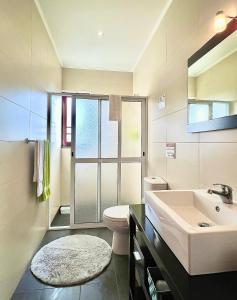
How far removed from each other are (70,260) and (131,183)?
137 centimetres

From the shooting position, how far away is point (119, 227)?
2.06 meters

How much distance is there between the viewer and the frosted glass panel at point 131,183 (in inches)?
116

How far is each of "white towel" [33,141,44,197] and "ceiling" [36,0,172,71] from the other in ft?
4.91

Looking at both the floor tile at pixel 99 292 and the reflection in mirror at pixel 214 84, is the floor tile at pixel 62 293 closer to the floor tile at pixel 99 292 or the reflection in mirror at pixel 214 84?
the floor tile at pixel 99 292

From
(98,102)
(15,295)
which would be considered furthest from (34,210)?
(98,102)

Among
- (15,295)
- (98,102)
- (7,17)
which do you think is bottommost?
(15,295)

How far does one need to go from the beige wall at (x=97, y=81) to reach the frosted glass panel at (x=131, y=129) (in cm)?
93

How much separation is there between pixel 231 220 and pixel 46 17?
2.69 meters

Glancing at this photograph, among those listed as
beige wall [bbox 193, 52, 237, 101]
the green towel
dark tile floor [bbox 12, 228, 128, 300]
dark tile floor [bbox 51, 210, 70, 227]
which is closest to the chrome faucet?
beige wall [bbox 193, 52, 237, 101]

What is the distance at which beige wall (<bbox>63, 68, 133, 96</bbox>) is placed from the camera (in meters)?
3.63

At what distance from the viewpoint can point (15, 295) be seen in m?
1.58

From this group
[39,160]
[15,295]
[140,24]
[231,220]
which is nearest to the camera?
[231,220]

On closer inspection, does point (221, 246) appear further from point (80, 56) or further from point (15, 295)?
point (80, 56)

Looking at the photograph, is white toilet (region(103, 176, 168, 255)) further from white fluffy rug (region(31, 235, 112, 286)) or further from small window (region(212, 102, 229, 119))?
small window (region(212, 102, 229, 119))
